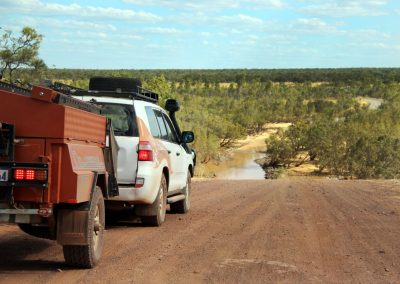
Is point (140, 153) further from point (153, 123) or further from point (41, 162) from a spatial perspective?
point (41, 162)

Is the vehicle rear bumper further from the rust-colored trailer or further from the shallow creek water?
the shallow creek water

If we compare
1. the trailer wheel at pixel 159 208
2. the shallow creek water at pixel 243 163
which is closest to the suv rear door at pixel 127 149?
the trailer wheel at pixel 159 208

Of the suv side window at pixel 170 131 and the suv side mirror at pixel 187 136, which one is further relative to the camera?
the suv side mirror at pixel 187 136

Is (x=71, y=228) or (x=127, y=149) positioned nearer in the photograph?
(x=71, y=228)

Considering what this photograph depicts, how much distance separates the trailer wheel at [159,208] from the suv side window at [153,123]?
0.74 meters

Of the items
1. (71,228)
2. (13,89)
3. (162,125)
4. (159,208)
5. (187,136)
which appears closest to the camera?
(13,89)

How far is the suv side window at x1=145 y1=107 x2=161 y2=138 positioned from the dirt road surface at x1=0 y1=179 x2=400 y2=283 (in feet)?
5.12

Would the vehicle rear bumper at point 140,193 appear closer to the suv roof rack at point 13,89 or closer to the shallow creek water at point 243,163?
the suv roof rack at point 13,89

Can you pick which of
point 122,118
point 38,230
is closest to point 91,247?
point 38,230

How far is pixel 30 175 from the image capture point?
596 cm

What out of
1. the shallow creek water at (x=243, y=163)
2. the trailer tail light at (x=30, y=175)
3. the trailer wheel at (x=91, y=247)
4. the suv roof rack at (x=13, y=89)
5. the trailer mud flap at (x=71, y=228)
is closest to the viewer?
the trailer tail light at (x=30, y=175)

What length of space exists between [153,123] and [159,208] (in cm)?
140

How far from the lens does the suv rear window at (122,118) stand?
9367mm

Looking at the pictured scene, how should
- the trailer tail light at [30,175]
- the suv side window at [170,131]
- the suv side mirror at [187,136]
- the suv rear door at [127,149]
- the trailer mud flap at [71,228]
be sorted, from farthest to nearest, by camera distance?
1. the suv side mirror at [187,136]
2. the suv side window at [170,131]
3. the suv rear door at [127,149]
4. the trailer mud flap at [71,228]
5. the trailer tail light at [30,175]
